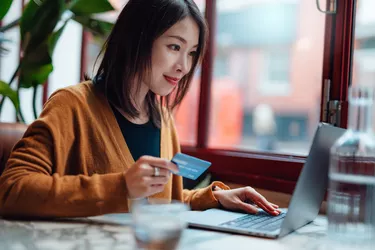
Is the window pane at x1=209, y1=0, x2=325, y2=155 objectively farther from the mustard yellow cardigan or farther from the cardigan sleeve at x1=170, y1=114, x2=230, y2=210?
the mustard yellow cardigan

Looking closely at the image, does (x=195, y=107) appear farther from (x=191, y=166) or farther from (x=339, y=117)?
(x=191, y=166)

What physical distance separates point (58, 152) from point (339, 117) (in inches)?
36.4

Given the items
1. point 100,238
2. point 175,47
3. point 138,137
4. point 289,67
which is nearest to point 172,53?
point 175,47

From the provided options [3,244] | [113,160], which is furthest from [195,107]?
[3,244]

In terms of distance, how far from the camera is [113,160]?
1.26 metres

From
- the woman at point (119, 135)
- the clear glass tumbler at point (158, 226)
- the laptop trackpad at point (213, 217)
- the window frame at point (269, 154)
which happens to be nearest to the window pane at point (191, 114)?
the window frame at point (269, 154)

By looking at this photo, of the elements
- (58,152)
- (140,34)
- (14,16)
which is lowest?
(58,152)

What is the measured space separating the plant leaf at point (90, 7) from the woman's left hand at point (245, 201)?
3.58ft

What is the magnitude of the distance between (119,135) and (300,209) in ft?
1.81

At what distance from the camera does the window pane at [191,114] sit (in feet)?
6.89

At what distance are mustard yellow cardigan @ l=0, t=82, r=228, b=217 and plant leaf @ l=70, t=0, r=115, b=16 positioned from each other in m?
0.75

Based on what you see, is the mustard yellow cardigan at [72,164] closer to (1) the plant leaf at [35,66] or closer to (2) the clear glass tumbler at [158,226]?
(2) the clear glass tumbler at [158,226]

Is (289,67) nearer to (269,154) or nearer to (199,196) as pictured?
(269,154)

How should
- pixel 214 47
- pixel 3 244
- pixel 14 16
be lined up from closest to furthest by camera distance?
pixel 3 244 < pixel 214 47 < pixel 14 16
